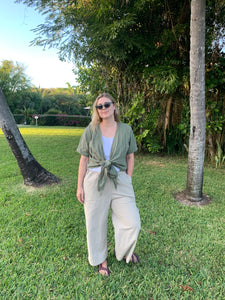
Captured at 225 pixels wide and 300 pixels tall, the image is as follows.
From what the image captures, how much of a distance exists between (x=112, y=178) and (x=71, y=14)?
15.3ft

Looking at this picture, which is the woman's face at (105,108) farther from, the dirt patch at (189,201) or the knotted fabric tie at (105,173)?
the dirt patch at (189,201)

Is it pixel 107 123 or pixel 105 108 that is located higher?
pixel 105 108

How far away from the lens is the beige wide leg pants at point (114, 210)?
1.63 m

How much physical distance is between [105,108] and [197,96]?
1834 mm

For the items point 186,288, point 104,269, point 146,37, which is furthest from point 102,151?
point 146,37

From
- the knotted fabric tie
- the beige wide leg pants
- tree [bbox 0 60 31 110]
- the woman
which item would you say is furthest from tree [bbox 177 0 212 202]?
tree [bbox 0 60 31 110]

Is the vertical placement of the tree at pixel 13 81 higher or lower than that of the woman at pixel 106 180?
higher

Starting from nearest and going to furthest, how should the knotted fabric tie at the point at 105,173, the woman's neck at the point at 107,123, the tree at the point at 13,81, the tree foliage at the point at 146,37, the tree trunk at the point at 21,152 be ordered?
the knotted fabric tie at the point at 105,173 → the woman's neck at the point at 107,123 → the tree trunk at the point at 21,152 → the tree foliage at the point at 146,37 → the tree at the point at 13,81

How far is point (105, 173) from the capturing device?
1.60 meters

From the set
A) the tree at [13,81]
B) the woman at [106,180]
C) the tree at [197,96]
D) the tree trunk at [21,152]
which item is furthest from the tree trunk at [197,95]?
the tree at [13,81]

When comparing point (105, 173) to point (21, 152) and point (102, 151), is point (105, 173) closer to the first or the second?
point (102, 151)

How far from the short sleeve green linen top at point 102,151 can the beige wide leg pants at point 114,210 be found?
0.20 feet

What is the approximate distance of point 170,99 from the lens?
599cm

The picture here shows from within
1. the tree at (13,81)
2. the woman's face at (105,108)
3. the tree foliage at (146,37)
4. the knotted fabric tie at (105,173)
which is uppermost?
the tree at (13,81)
